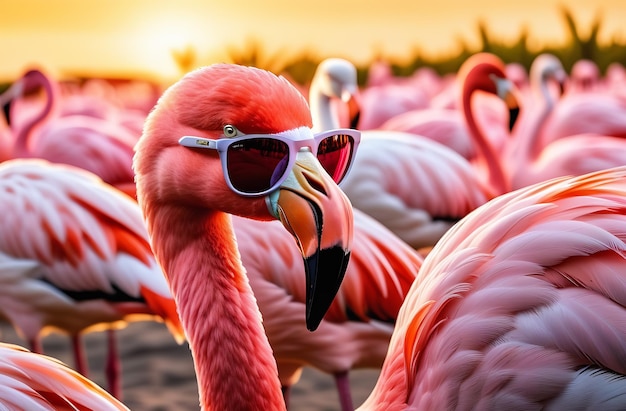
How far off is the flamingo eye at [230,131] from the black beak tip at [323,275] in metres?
0.29

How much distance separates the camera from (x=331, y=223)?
1582mm

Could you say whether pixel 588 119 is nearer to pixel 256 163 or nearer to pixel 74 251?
pixel 74 251

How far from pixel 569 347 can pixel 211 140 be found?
2.80 ft

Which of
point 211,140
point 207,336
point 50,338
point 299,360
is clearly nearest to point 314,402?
point 299,360

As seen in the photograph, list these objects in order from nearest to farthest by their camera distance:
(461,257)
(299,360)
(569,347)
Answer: (569,347)
(461,257)
(299,360)

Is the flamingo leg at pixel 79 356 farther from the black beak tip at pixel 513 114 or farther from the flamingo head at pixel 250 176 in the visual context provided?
the black beak tip at pixel 513 114

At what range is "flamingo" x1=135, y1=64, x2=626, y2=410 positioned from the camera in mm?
1777

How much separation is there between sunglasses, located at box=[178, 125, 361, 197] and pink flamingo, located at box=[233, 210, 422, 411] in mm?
1393

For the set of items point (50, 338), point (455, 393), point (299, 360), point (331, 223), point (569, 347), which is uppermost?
point (331, 223)

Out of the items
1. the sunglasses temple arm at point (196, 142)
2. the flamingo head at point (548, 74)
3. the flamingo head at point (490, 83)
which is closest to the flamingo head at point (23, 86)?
the flamingo head at point (490, 83)

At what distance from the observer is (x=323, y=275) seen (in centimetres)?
160

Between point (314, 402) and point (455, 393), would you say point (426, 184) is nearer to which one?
point (314, 402)

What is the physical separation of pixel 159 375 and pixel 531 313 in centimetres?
313

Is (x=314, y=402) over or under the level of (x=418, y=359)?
under
